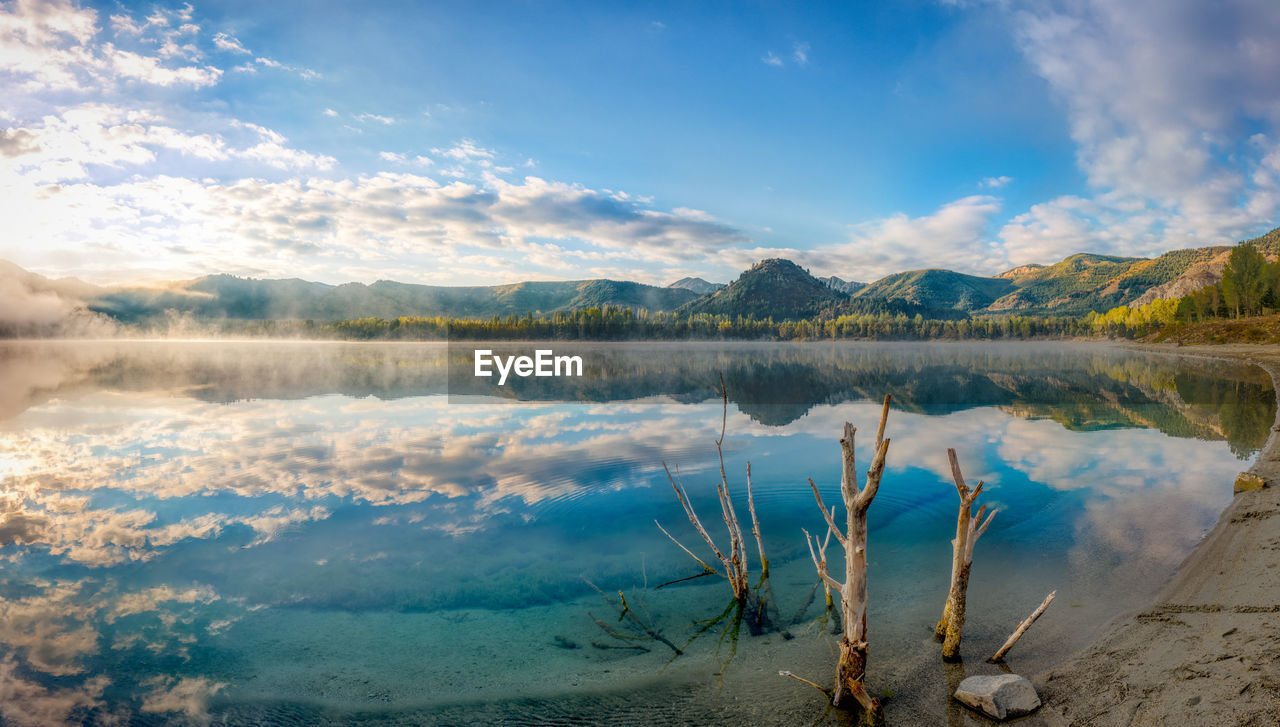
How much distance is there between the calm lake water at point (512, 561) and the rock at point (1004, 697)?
0.39 meters

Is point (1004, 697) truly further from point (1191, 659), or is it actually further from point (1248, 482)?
point (1248, 482)

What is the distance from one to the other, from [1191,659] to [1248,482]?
12867mm

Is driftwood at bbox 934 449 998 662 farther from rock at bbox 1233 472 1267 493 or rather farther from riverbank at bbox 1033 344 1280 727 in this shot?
rock at bbox 1233 472 1267 493

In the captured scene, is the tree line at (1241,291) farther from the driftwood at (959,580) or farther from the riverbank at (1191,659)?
the driftwood at (959,580)

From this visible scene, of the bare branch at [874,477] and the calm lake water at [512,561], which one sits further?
the calm lake water at [512,561]

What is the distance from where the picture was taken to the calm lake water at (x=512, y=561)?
27.1 feet

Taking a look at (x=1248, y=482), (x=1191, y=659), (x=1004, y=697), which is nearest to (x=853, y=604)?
(x=1004, y=697)

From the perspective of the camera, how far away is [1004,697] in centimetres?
712

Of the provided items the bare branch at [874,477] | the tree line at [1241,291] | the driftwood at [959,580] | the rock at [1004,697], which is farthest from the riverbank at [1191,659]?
the tree line at [1241,291]

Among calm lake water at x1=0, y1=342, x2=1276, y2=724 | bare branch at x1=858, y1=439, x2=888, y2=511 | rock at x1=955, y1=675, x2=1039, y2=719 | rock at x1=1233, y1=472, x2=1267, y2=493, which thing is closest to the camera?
bare branch at x1=858, y1=439, x2=888, y2=511

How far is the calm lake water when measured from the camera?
8.26m

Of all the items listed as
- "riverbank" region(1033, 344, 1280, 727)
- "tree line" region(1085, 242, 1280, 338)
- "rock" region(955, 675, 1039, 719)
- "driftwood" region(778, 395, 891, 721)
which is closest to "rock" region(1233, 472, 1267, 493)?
"riverbank" region(1033, 344, 1280, 727)

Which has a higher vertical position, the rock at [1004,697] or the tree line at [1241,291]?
the tree line at [1241,291]

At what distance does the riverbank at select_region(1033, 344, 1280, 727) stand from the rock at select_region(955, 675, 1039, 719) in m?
0.23
